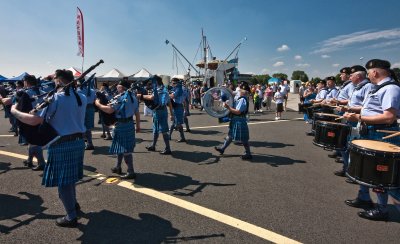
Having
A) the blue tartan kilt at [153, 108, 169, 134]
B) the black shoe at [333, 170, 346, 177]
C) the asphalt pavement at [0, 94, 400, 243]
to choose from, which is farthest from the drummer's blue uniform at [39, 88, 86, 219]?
the black shoe at [333, 170, 346, 177]

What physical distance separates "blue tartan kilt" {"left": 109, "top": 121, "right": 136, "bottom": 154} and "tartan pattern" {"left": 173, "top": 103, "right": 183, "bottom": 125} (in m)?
3.63

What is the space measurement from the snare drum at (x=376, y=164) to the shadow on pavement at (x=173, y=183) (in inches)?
90.0

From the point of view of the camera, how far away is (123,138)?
5.02 metres

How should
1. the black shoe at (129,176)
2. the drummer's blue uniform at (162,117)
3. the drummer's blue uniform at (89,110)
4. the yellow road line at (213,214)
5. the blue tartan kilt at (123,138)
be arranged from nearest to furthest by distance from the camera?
the yellow road line at (213,214), the blue tartan kilt at (123,138), the black shoe at (129,176), the drummer's blue uniform at (162,117), the drummer's blue uniform at (89,110)

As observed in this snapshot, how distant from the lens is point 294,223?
11.7 ft

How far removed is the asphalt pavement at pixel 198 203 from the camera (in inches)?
131

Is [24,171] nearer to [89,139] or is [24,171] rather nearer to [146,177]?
[89,139]

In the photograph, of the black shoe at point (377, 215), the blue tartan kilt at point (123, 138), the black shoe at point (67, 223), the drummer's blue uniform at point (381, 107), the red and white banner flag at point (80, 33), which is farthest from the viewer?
the red and white banner flag at point (80, 33)

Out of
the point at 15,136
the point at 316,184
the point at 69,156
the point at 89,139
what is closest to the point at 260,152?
Result: the point at 316,184

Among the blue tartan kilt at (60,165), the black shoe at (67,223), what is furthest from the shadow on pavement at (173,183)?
the blue tartan kilt at (60,165)

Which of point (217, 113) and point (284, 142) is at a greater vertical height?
point (217, 113)

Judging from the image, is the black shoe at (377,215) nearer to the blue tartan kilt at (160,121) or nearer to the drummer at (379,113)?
the drummer at (379,113)

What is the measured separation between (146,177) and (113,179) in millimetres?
606

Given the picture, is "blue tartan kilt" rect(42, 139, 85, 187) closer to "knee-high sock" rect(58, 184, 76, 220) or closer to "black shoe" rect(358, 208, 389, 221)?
"knee-high sock" rect(58, 184, 76, 220)
